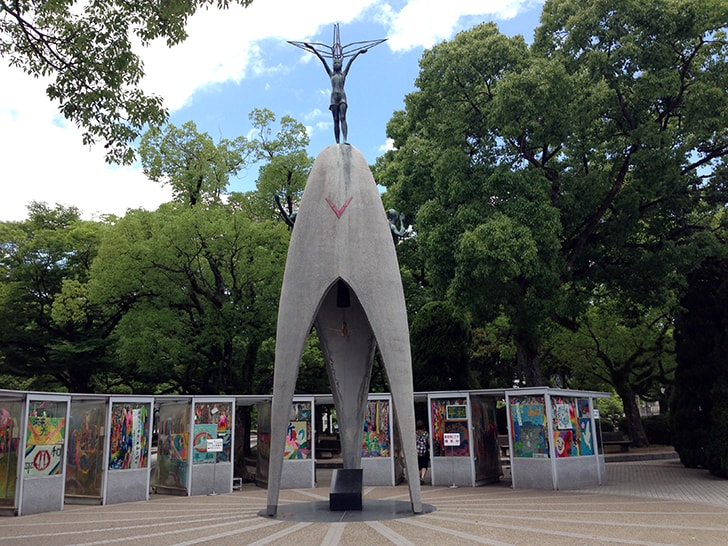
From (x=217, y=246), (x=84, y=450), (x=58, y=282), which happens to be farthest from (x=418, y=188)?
(x=58, y=282)

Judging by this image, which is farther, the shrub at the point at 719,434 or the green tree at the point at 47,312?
the green tree at the point at 47,312

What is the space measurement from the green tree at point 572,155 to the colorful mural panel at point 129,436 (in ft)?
30.1

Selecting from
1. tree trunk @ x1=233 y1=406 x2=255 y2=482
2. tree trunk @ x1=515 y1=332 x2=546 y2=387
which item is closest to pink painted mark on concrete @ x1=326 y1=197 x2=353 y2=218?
tree trunk @ x1=515 y1=332 x2=546 y2=387

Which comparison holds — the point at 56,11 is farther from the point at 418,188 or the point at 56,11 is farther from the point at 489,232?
the point at 418,188

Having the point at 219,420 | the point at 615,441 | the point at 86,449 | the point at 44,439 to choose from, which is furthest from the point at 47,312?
the point at 615,441

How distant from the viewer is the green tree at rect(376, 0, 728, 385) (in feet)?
50.9

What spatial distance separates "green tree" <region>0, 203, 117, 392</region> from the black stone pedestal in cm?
1717

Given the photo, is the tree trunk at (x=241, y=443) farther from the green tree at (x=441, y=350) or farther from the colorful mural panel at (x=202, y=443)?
the green tree at (x=441, y=350)

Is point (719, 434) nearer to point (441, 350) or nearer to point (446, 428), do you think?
point (446, 428)

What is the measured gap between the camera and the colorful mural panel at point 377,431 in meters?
16.2

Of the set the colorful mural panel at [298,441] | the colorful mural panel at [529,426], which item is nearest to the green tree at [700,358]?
the colorful mural panel at [529,426]

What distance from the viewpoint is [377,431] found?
16500 millimetres

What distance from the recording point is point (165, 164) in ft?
72.5

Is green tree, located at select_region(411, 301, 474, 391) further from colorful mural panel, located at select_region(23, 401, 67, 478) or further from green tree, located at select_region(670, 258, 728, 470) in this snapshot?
colorful mural panel, located at select_region(23, 401, 67, 478)
